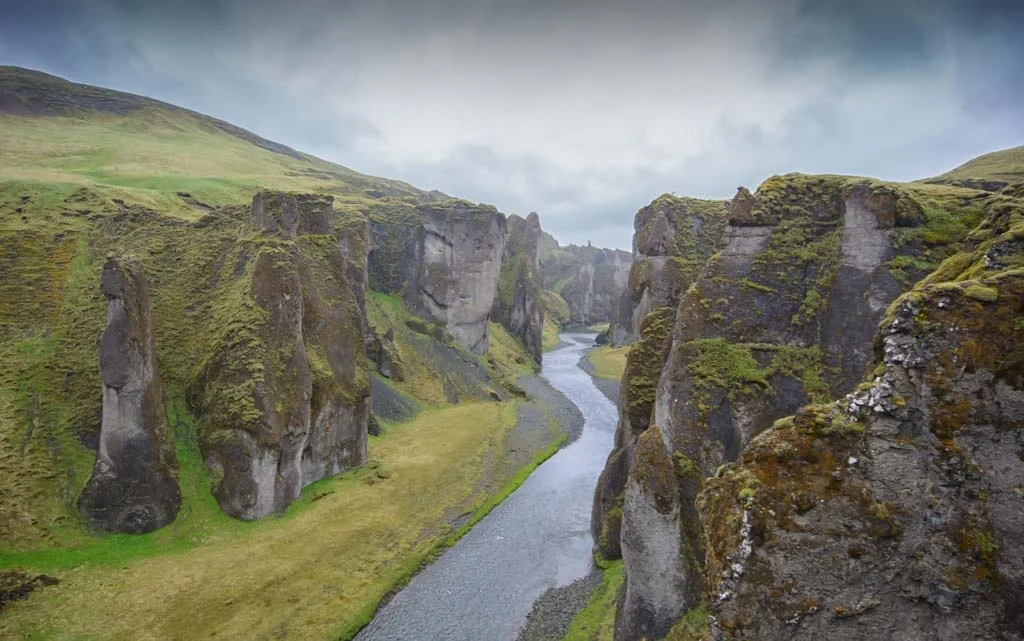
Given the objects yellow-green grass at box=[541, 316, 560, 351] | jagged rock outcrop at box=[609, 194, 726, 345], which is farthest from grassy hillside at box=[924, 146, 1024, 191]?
yellow-green grass at box=[541, 316, 560, 351]

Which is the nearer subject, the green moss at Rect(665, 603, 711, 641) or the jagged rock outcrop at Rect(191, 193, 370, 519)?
the green moss at Rect(665, 603, 711, 641)

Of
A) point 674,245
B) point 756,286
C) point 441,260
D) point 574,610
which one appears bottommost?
point 574,610

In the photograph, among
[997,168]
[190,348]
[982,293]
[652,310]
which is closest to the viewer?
[982,293]

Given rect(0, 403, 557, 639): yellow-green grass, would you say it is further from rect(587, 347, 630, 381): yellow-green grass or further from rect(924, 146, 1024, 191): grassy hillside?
rect(587, 347, 630, 381): yellow-green grass

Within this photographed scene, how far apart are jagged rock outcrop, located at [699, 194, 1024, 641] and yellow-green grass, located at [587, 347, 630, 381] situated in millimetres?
77043

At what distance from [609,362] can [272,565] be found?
80697 mm

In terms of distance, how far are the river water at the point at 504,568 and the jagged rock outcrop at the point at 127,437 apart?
14181 millimetres

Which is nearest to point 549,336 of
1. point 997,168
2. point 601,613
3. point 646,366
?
point 997,168

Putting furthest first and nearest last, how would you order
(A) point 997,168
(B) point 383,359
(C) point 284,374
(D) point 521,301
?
(D) point 521,301
(B) point 383,359
(A) point 997,168
(C) point 284,374

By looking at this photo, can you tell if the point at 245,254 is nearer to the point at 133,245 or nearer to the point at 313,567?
the point at 133,245

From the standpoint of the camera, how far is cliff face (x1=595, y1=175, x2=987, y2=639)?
57.5 ft

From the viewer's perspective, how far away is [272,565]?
27.5m

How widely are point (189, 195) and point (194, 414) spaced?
45.5 meters

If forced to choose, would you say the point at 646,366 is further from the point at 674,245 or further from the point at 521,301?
the point at 521,301
